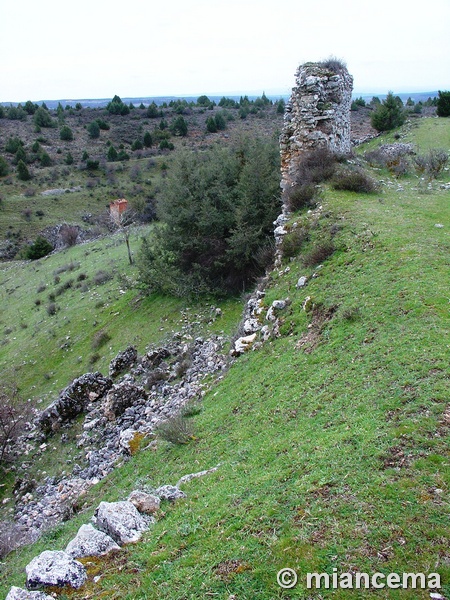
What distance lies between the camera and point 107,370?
1728 cm

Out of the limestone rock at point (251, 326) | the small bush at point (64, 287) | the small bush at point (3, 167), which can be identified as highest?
the small bush at point (3, 167)

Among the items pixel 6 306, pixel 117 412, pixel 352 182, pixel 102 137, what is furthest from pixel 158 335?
pixel 102 137

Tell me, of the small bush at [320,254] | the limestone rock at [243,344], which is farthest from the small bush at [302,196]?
the limestone rock at [243,344]

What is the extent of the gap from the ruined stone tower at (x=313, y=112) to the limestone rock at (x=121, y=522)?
573 inches

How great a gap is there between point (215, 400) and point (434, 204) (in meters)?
10.4

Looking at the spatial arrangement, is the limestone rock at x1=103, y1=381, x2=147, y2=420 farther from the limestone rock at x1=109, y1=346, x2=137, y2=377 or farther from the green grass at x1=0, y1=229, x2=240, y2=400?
the green grass at x1=0, y1=229, x2=240, y2=400

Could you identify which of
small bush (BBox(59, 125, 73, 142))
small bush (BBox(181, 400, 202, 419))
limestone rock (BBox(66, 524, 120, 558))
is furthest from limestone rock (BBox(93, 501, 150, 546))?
small bush (BBox(59, 125, 73, 142))

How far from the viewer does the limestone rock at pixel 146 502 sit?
600cm

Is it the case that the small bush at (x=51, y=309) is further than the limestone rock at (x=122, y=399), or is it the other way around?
the small bush at (x=51, y=309)

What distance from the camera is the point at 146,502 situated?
6.07m

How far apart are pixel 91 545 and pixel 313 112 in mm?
16966

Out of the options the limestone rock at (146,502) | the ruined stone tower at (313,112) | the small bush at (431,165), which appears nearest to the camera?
the limestone rock at (146,502)

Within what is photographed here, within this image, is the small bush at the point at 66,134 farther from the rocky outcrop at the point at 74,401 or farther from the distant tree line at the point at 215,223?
the rocky outcrop at the point at 74,401

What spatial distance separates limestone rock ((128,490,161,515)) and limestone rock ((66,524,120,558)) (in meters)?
0.80
